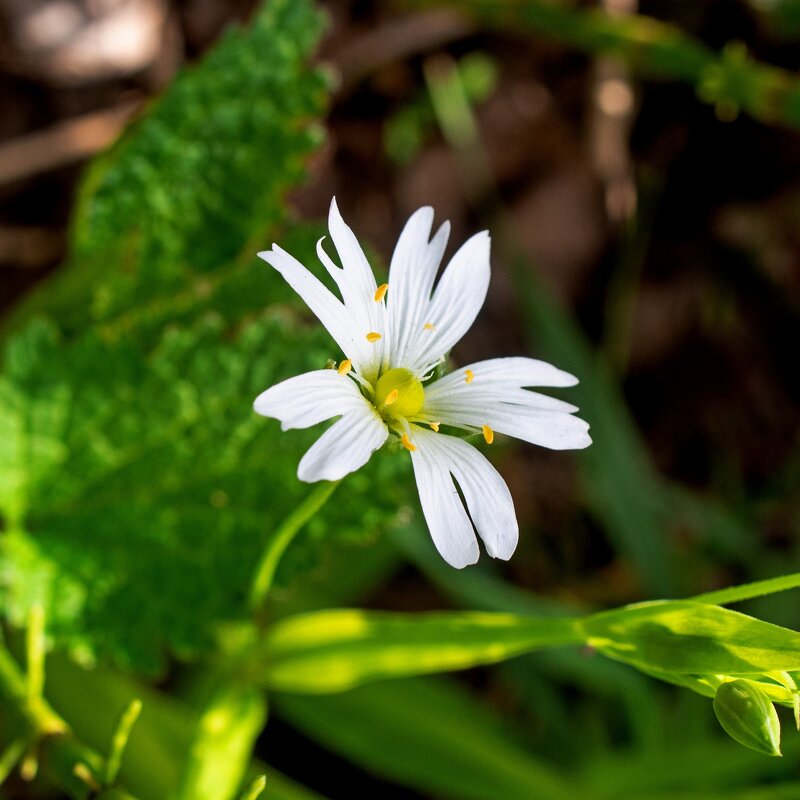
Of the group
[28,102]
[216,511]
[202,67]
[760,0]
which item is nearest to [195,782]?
[216,511]

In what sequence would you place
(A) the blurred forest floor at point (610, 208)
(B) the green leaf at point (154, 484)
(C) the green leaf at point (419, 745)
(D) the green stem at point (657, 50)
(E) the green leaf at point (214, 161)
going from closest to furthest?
(B) the green leaf at point (154, 484) → (E) the green leaf at point (214, 161) → (C) the green leaf at point (419, 745) → (D) the green stem at point (657, 50) → (A) the blurred forest floor at point (610, 208)

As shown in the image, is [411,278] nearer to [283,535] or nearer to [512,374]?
[512,374]

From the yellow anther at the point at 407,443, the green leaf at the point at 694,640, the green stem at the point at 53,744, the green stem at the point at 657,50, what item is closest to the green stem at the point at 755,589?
the green leaf at the point at 694,640

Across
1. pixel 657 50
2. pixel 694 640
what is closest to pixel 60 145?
pixel 657 50

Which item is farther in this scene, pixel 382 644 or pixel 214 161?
pixel 214 161

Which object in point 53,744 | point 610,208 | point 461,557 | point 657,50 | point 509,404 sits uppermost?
point 657,50

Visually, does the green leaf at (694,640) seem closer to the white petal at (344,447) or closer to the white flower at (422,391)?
the white flower at (422,391)

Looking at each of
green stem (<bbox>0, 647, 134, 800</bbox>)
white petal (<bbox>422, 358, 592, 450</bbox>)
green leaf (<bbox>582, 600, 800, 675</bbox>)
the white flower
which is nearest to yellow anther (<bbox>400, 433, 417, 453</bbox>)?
the white flower
